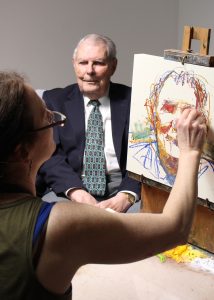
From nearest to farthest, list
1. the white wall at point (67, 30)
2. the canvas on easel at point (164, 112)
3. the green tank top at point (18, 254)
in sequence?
the green tank top at point (18, 254)
the canvas on easel at point (164, 112)
the white wall at point (67, 30)

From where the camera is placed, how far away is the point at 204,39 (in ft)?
4.37

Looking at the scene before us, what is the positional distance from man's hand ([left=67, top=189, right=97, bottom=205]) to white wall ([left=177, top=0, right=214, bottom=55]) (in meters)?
1.47

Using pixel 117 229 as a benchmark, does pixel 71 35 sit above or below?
above

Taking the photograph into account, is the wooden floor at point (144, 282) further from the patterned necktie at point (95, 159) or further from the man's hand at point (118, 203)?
the patterned necktie at point (95, 159)

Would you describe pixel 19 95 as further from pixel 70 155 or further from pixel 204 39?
pixel 70 155

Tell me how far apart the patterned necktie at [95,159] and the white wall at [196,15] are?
126cm

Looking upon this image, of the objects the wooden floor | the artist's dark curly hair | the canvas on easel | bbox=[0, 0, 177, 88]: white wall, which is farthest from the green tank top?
bbox=[0, 0, 177, 88]: white wall

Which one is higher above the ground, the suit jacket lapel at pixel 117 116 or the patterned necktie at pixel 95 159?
the suit jacket lapel at pixel 117 116

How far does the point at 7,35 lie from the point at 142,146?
1533 millimetres

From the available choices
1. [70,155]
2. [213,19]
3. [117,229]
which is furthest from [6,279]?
[213,19]

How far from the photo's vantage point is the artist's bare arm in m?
0.78

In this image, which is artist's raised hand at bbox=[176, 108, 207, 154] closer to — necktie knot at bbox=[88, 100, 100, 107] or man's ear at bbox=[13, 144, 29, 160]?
man's ear at bbox=[13, 144, 29, 160]

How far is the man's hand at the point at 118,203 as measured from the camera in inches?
67.4

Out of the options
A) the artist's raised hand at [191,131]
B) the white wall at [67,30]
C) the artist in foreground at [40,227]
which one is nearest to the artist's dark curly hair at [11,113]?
the artist in foreground at [40,227]
